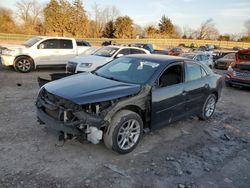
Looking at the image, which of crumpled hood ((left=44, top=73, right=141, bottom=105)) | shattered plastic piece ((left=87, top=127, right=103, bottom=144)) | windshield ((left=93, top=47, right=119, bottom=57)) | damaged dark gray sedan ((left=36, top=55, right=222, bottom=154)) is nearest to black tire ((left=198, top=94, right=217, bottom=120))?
damaged dark gray sedan ((left=36, top=55, right=222, bottom=154))

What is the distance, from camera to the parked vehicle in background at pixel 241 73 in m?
10.1

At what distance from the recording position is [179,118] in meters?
5.08

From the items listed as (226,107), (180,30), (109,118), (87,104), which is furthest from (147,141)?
(180,30)

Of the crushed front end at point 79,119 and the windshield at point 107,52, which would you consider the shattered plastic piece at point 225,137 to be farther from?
the windshield at point 107,52

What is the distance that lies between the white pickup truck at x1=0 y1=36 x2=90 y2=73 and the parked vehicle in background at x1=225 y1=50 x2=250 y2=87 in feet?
24.7

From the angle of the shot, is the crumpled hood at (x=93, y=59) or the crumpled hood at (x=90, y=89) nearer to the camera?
the crumpled hood at (x=90, y=89)

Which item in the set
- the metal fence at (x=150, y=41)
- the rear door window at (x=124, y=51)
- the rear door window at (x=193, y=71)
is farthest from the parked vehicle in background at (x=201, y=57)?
the metal fence at (x=150, y=41)

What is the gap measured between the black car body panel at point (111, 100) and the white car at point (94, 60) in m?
4.67

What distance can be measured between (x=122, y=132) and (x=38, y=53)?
867 cm

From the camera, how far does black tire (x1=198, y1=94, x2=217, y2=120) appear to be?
5.91m

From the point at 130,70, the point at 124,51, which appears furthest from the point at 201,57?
the point at 130,70

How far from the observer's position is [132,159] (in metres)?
4.01

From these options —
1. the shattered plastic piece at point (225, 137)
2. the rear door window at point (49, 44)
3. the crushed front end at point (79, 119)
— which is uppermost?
the rear door window at point (49, 44)

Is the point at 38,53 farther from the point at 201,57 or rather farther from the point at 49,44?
the point at 201,57
